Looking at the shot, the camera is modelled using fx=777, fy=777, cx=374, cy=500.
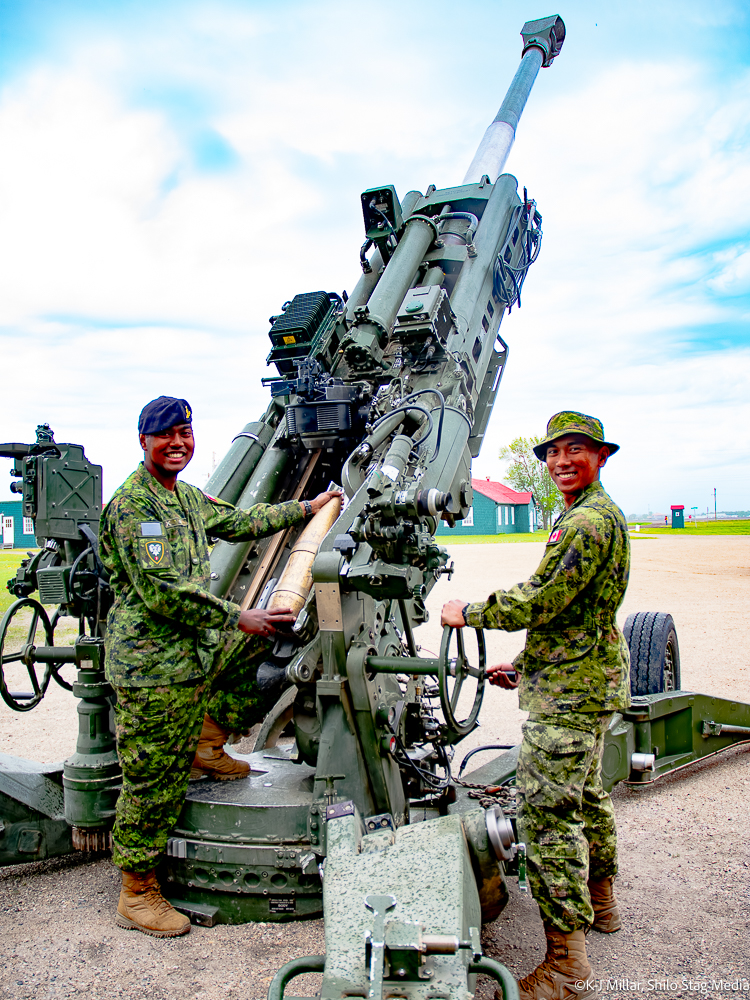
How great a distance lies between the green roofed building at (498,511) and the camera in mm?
44531

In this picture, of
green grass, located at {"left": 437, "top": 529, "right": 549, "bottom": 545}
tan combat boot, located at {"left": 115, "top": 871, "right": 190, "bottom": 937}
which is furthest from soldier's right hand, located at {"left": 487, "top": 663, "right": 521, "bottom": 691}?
green grass, located at {"left": 437, "top": 529, "right": 549, "bottom": 545}

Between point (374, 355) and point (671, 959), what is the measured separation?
10.4 ft

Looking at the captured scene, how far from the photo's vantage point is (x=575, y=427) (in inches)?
115

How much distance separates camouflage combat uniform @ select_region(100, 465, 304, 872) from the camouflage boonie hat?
1.46 metres

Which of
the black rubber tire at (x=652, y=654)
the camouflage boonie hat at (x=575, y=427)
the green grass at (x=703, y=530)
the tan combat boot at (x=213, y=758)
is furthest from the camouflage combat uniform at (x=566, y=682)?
the green grass at (x=703, y=530)

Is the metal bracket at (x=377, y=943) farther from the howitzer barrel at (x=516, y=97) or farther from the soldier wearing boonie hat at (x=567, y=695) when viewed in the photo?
the howitzer barrel at (x=516, y=97)

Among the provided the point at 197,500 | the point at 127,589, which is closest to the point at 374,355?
the point at 197,500

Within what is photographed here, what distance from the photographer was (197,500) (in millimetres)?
3547

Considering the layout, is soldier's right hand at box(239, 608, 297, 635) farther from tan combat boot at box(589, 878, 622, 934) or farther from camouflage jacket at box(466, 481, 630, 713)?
tan combat boot at box(589, 878, 622, 934)

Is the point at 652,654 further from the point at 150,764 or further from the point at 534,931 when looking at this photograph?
the point at 150,764

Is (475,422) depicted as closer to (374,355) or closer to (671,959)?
(374,355)

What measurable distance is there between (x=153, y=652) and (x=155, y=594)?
25cm

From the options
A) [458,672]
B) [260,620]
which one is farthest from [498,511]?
[260,620]

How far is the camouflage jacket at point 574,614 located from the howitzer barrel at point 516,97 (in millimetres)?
4013
